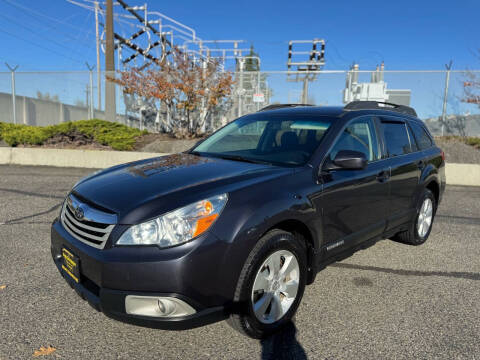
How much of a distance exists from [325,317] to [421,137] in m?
2.99

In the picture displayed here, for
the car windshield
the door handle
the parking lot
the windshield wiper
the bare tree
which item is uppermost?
the bare tree

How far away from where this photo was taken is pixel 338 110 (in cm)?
362

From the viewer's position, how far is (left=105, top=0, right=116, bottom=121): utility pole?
1377cm

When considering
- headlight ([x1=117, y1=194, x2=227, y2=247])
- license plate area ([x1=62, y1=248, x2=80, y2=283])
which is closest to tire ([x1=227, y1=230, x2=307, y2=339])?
headlight ([x1=117, y1=194, x2=227, y2=247])

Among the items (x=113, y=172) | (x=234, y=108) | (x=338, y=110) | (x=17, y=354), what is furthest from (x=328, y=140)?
(x=234, y=108)

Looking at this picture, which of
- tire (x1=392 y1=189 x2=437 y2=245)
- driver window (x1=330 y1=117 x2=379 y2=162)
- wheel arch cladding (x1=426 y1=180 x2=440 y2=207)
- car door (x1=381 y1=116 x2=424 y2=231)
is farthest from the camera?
wheel arch cladding (x1=426 y1=180 x2=440 y2=207)

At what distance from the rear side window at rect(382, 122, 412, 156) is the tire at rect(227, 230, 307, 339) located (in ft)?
5.97

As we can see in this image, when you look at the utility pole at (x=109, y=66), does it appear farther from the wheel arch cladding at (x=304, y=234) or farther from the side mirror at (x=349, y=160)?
the wheel arch cladding at (x=304, y=234)

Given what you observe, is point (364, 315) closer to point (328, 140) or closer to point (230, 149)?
point (328, 140)

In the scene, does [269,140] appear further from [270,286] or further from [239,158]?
[270,286]

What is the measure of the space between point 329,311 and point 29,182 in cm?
763

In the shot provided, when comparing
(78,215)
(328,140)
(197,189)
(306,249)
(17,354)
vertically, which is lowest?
(17,354)

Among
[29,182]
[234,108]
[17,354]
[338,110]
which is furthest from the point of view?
[234,108]

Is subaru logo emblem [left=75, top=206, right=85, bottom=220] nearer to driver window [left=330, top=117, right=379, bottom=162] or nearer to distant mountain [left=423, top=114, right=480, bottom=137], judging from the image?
driver window [left=330, top=117, right=379, bottom=162]
